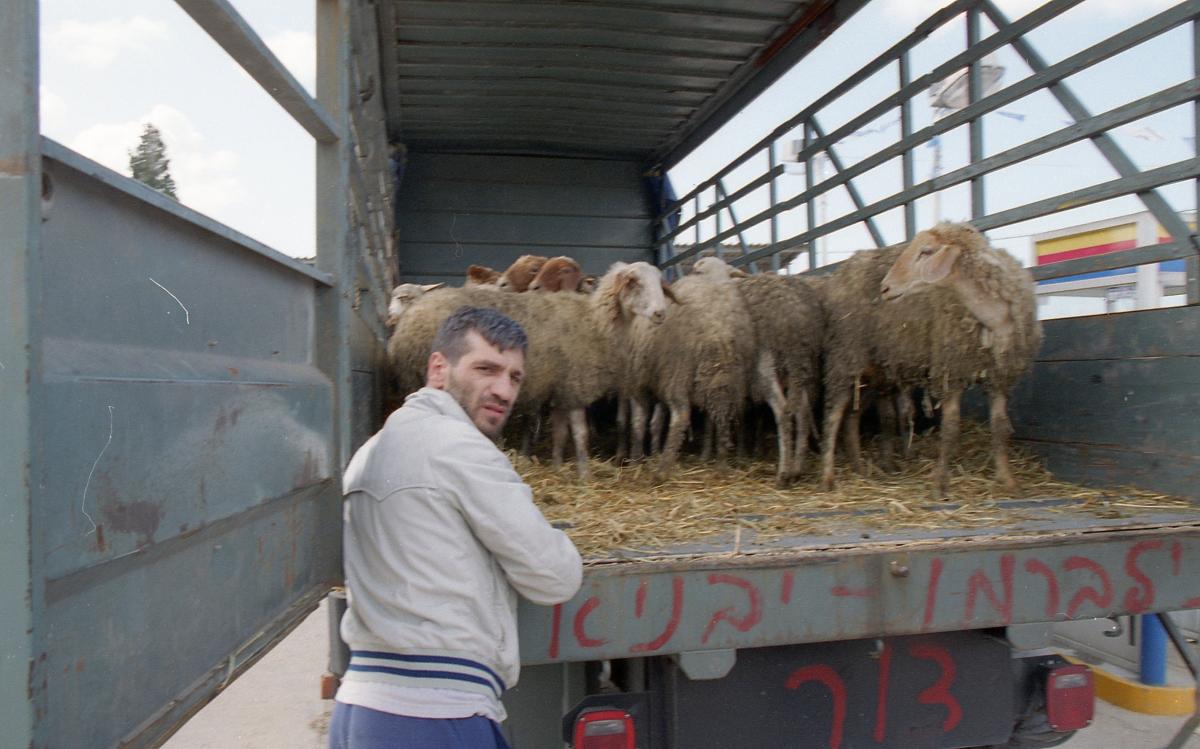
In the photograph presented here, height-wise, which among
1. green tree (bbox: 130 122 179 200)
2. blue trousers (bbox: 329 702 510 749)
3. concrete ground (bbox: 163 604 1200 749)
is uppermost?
green tree (bbox: 130 122 179 200)

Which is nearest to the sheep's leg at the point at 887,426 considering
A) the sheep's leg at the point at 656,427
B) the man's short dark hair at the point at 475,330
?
the sheep's leg at the point at 656,427

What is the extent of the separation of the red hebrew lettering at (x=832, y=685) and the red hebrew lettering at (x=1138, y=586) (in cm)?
91

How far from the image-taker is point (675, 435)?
4820mm

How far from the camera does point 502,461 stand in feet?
6.73

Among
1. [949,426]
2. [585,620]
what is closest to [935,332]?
[949,426]

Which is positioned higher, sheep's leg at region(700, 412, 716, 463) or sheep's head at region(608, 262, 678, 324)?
sheep's head at region(608, 262, 678, 324)

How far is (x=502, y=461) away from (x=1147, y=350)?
2.75 meters

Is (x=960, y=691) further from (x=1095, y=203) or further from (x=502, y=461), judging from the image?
(x=1095, y=203)

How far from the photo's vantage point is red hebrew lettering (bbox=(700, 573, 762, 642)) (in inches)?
90.8

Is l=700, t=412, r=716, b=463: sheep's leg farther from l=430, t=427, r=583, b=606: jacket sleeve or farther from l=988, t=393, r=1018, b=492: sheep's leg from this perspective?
l=430, t=427, r=583, b=606: jacket sleeve

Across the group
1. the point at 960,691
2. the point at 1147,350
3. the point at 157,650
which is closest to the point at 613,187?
the point at 1147,350

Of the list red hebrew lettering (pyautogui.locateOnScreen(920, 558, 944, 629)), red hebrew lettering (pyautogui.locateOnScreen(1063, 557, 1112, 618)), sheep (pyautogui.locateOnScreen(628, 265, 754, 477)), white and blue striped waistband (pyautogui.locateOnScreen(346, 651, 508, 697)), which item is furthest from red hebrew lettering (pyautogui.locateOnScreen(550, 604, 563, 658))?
sheep (pyautogui.locateOnScreen(628, 265, 754, 477))

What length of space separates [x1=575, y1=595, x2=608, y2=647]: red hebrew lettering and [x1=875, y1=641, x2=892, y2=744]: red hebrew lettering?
0.94 meters

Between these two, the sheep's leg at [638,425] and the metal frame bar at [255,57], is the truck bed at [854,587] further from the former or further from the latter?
the sheep's leg at [638,425]
